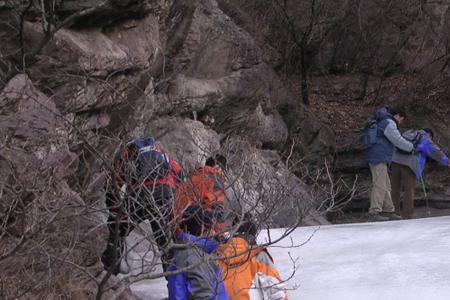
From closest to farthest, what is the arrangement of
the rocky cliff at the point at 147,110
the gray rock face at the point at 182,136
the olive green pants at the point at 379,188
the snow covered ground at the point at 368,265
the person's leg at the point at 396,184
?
the rocky cliff at the point at 147,110, the snow covered ground at the point at 368,265, the gray rock face at the point at 182,136, the person's leg at the point at 396,184, the olive green pants at the point at 379,188

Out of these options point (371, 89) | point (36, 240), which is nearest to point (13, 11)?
point (36, 240)

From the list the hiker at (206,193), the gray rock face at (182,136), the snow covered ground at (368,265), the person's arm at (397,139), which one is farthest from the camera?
the person's arm at (397,139)

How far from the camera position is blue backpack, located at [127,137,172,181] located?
570 centimetres

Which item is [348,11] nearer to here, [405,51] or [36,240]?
[405,51]

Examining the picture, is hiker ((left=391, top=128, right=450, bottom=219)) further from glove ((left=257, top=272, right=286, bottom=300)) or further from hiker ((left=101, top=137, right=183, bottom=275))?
glove ((left=257, top=272, right=286, bottom=300))

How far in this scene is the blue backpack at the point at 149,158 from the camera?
18.7 feet

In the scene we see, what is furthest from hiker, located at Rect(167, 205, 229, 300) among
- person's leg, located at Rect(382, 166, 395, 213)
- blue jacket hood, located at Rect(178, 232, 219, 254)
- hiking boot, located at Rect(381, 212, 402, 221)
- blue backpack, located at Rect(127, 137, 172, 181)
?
person's leg, located at Rect(382, 166, 395, 213)

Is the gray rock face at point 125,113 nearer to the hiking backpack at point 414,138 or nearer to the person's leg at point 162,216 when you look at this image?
the person's leg at point 162,216

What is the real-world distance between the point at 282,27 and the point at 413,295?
1134 centimetres

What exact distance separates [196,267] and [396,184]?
695 centimetres

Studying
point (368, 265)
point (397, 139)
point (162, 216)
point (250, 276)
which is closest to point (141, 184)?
point (162, 216)

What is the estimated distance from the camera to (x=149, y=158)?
5.86 meters

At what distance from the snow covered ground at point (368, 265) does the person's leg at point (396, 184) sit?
2606 millimetres

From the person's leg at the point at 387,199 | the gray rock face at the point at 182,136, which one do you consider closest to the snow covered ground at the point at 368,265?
the gray rock face at the point at 182,136
